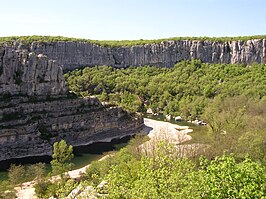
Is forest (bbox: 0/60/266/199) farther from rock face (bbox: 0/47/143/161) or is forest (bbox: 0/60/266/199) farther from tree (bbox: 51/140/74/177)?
rock face (bbox: 0/47/143/161)

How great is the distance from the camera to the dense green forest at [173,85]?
10894cm

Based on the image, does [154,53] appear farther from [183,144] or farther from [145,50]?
[183,144]

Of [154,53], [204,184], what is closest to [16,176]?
[204,184]

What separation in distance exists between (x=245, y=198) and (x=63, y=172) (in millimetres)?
37051

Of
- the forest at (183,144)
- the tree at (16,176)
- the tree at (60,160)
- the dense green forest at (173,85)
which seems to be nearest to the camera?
the forest at (183,144)

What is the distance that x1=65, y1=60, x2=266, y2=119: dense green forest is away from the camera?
357ft

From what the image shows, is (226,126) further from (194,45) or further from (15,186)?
(194,45)

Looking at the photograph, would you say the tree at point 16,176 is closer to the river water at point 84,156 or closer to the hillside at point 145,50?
the river water at point 84,156

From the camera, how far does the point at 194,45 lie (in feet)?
501

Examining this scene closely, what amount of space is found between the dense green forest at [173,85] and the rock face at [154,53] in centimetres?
484

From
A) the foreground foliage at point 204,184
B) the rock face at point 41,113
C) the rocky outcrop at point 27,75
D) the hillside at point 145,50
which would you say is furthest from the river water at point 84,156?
the hillside at point 145,50

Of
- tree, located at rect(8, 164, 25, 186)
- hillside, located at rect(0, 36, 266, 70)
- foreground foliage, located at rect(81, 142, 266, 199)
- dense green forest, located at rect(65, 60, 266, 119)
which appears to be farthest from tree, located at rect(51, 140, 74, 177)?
hillside, located at rect(0, 36, 266, 70)

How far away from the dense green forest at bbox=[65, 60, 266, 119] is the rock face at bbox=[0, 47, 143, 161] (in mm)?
20503

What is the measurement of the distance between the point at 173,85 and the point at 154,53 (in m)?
31.7
